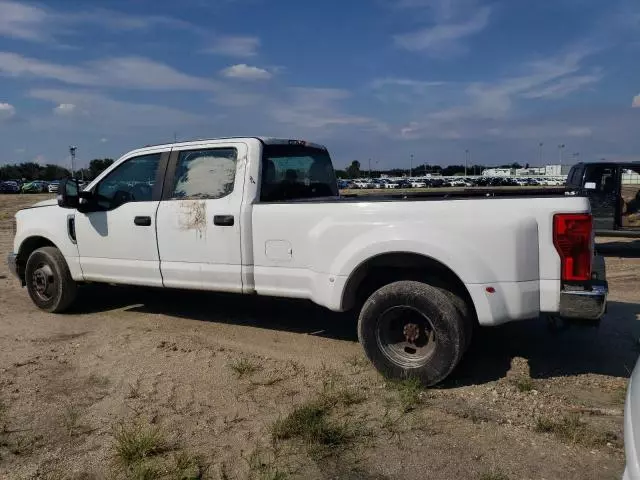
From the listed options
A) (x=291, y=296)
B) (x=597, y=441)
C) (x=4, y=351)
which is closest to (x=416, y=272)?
(x=291, y=296)

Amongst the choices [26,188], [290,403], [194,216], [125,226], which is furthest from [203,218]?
[26,188]

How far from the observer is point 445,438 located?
3.57 m

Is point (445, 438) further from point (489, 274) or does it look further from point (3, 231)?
point (3, 231)

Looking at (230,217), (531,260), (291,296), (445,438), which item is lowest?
(445,438)

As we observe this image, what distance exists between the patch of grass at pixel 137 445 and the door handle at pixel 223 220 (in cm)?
210

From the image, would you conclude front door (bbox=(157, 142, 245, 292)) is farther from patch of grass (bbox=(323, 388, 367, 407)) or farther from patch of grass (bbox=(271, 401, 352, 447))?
patch of grass (bbox=(271, 401, 352, 447))

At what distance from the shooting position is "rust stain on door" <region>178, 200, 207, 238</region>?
5.36 m

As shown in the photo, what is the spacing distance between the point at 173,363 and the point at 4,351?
5.85 ft

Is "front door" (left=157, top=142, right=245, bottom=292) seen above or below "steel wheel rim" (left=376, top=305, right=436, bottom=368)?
above

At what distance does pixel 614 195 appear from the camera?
11.1 metres

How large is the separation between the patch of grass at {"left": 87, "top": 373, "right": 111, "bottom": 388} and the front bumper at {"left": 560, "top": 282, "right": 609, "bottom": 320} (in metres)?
3.55

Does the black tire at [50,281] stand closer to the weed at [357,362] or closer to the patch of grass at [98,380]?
the patch of grass at [98,380]

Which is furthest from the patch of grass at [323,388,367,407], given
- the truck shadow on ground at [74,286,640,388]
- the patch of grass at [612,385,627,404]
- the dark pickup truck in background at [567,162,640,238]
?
the dark pickup truck in background at [567,162,640,238]

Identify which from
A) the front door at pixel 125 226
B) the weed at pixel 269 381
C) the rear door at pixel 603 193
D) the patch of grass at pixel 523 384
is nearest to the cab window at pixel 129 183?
the front door at pixel 125 226
